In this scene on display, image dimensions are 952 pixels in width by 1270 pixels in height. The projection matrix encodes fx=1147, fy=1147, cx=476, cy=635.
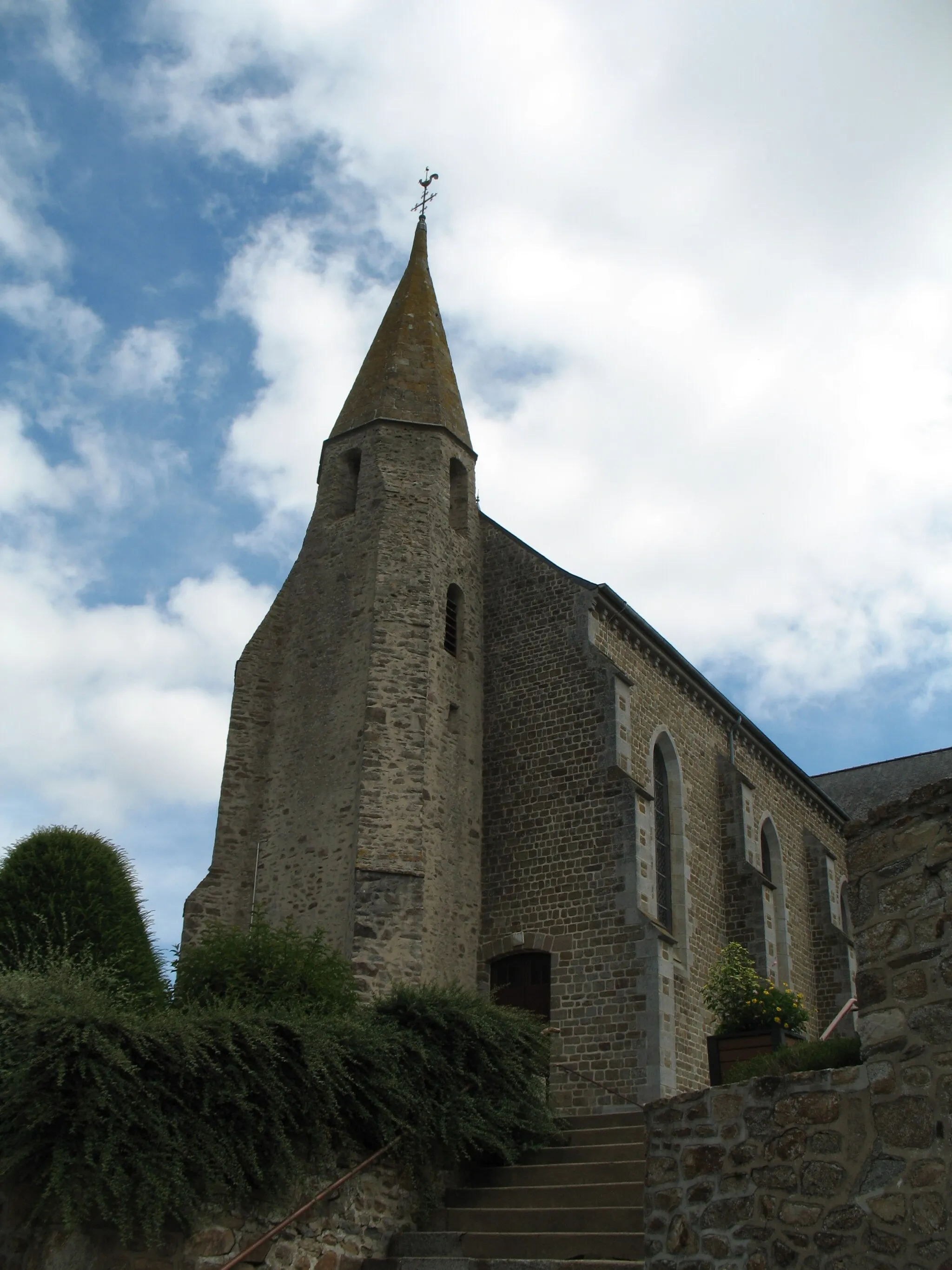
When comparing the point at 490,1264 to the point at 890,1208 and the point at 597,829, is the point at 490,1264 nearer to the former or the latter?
the point at 890,1208

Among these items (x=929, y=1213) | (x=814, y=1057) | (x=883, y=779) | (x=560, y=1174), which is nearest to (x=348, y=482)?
(x=560, y=1174)

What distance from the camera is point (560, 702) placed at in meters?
18.0

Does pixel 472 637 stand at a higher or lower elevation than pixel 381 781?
higher

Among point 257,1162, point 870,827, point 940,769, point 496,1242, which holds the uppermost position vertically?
point 940,769

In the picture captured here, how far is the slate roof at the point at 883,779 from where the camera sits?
34312mm

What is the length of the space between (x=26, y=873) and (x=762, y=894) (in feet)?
42.2

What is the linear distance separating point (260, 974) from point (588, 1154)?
3.72m

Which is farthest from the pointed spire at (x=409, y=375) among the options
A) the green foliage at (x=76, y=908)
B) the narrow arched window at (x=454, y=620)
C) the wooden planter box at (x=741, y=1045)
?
the wooden planter box at (x=741, y=1045)

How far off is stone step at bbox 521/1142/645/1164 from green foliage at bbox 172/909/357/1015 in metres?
2.43

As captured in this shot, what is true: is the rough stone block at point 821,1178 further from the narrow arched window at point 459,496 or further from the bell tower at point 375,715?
the narrow arched window at point 459,496

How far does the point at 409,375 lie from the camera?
20.3 metres

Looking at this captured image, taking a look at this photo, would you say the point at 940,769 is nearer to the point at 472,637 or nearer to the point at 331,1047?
the point at 472,637

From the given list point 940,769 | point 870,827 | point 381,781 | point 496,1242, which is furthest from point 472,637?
point 940,769

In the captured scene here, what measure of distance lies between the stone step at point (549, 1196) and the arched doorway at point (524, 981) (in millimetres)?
5646
